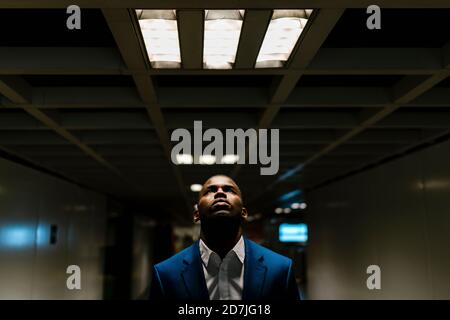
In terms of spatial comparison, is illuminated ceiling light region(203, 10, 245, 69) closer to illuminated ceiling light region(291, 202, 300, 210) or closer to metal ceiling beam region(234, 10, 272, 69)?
metal ceiling beam region(234, 10, 272, 69)

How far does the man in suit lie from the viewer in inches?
56.1

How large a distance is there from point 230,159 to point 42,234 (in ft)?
9.45

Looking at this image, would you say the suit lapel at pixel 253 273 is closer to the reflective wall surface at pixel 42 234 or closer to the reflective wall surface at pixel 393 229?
the reflective wall surface at pixel 393 229

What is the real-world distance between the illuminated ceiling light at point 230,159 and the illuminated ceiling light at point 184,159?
0.42 metres

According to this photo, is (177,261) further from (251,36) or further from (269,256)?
(251,36)

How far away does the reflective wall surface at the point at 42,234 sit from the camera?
4738 millimetres

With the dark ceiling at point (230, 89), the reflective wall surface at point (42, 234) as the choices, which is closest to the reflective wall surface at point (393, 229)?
the dark ceiling at point (230, 89)

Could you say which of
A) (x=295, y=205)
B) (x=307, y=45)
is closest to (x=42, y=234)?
(x=307, y=45)

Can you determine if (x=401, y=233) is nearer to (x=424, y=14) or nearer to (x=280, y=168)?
(x=280, y=168)

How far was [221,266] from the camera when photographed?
145cm

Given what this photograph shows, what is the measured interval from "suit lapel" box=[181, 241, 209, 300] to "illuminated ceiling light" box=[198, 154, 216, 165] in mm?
3678

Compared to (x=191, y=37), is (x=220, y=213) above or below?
below

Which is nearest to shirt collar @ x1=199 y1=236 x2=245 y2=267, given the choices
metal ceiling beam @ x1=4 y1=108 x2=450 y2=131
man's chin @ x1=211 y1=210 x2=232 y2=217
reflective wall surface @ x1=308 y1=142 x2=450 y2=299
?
man's chin @ x1=211 y1=210 x2=232 y2=217

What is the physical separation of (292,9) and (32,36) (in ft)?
5.54
